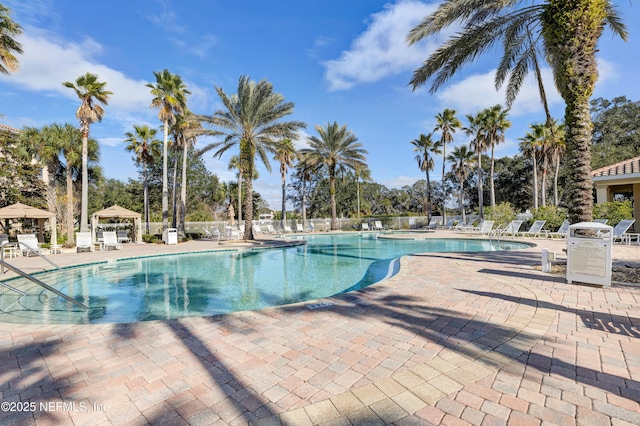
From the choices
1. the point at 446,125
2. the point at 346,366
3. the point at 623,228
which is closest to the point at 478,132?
the point at 446,125

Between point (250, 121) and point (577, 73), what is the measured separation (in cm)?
1422

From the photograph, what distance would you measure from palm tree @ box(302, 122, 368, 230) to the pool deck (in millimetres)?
21360

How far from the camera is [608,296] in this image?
4.69 m

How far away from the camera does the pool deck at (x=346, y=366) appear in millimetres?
2055

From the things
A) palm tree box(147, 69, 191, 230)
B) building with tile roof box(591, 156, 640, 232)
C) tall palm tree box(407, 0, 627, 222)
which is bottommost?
building with tile roof box(591, 156, 640, 232)

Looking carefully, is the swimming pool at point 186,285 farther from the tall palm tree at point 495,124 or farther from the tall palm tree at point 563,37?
the tall palm tree at point 495,124

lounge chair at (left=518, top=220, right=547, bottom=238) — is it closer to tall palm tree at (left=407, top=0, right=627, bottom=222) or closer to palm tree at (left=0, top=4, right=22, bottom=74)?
tall palm tree at (left=407, top=0, right=627, bottom=222)

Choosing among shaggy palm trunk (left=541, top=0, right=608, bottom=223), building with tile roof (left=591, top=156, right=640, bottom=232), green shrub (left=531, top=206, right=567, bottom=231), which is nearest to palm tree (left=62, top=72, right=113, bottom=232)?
shaggy palm trunk (left=541, top=0, right=608, bottom=223)

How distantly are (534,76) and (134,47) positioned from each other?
49.6 feet

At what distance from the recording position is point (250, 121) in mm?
16922

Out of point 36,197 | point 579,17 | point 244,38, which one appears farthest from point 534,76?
point 36,197

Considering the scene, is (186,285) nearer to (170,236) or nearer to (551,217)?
(170,236)

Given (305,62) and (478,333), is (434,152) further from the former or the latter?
(478,333)

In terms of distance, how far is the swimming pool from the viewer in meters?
5.43
